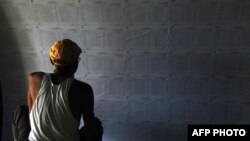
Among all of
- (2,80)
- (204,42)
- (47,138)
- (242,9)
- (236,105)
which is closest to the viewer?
(47,138)

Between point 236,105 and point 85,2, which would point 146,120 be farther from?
point 85,2

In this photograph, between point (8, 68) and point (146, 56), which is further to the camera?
point (8, 68)

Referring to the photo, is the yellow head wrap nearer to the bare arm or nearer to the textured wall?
the bare arm

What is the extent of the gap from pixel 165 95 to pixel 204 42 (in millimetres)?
464

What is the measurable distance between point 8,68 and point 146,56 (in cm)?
102

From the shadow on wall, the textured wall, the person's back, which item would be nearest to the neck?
the person's back

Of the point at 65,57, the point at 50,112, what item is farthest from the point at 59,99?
the point at 65,57

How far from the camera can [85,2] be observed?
80.0 inches

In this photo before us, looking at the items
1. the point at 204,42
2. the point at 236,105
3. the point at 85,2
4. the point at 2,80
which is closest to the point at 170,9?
the point at 204,42

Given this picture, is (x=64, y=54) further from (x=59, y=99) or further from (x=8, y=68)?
(x=8, y=68)

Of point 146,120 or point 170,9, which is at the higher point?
point 170,9

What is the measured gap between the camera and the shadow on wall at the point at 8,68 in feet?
7.16

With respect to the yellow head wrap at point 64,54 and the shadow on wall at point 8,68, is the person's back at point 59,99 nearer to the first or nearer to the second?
the yellow head wrap at point 64,54

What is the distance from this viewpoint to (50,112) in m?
1.66
